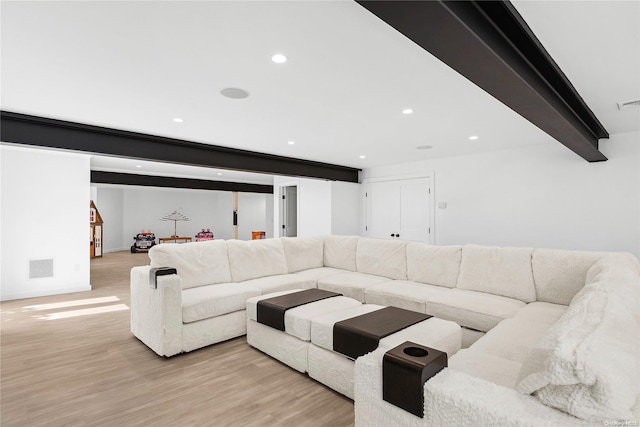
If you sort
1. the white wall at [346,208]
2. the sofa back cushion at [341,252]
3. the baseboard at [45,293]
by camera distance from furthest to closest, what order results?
the white wall at [346,208], the baseboard at [45,293], the sofa back cushion at [341,252]

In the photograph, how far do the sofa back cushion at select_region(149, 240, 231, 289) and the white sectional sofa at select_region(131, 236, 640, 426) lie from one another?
0.04 ft

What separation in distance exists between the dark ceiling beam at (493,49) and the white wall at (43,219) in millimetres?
6153

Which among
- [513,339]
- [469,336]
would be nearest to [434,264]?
[469,336]

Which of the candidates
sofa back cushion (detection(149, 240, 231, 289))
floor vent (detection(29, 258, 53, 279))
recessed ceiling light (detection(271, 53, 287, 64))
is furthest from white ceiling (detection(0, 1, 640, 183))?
floor vent (detection(29, 258, 53, 279))

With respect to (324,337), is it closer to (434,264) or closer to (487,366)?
(487,366)

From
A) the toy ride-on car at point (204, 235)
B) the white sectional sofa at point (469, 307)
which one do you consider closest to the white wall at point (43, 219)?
the white sectional sofa at point (469, 307)

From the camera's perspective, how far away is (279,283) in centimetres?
383

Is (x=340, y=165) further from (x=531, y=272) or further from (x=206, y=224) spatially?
(x=206, y=224)

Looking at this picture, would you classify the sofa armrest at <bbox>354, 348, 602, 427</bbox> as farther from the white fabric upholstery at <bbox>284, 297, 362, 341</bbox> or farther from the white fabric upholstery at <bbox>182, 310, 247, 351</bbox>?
the white fabric upholstery at <bbox>182, 310, 247, 351</bbox>

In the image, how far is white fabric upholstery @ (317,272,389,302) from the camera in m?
3.73

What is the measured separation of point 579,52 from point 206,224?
14.0 m

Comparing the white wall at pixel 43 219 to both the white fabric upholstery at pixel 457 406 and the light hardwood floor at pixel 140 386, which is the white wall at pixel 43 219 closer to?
the light hardwood floor at pixel 140 386

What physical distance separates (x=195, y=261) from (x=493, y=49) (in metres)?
3.33

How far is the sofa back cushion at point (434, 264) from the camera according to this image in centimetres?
358
